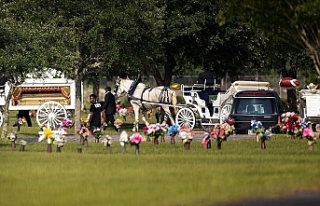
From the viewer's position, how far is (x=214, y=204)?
52.5ft

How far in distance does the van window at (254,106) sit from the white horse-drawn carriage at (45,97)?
279 inches

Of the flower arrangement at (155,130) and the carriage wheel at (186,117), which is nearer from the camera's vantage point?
the flower arrangement at (155,130)

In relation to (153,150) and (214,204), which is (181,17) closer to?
(153,150)

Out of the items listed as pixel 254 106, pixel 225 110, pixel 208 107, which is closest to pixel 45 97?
pixel 208 107

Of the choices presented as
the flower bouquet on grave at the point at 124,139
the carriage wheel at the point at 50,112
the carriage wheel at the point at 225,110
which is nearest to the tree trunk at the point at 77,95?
the carriage wheel at the point at 50,112

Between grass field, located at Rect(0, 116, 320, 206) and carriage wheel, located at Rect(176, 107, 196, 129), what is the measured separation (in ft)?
50.8

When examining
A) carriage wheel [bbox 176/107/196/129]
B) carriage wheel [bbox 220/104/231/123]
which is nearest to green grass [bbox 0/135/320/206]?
carriage wheel [bbox 220/104/231/123]

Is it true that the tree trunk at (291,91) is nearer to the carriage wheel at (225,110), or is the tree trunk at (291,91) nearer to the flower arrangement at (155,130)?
the carriage wheel at (225,110)

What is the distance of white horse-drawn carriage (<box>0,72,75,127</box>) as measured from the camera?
1721 inches

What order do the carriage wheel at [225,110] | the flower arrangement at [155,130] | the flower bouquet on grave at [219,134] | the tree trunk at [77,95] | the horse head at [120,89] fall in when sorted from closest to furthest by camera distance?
1. the flower bouquet on grave at [219,134]
2. the flower arrangement at [155,130]
3. the tree trunk at [77,95]
4. the carriage wheel at [225,110]
5. the horse head at [120,89]

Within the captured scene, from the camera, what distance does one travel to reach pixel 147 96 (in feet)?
149

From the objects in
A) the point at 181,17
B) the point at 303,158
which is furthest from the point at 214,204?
the point at 181,17

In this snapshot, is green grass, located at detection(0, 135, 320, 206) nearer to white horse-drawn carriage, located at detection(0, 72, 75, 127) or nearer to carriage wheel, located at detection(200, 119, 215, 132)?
carriage wheel, located at detection(200, 119, 215, 132)

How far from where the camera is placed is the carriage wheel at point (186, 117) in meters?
44.0
